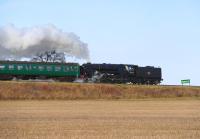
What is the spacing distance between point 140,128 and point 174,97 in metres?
41.1

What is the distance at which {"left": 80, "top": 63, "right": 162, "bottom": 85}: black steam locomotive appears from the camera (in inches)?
2793

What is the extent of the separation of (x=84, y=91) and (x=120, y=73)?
10200 mm

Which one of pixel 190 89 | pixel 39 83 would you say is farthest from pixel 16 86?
pixel 190 89

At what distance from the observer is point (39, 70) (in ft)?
226

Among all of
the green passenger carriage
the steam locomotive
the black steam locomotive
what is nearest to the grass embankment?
the black steam locomotive

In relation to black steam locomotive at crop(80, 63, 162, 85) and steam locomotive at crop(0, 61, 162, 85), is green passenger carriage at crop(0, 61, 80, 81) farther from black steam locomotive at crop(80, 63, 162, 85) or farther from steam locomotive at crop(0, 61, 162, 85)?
black steam locomotive at crop(80, 63, 162, 85)

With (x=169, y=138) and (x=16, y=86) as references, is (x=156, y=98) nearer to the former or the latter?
(x=16, y=86)

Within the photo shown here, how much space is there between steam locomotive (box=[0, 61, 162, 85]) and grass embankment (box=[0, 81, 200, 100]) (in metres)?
6.10

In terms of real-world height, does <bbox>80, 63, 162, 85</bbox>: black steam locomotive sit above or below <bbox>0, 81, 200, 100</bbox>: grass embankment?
above


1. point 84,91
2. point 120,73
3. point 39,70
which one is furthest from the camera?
point 120,73

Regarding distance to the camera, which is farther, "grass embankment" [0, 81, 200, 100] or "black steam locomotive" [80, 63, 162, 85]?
"black steam locomotive" [80, 63, 162, 85]

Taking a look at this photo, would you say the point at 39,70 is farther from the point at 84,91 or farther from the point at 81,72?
the point at 84,91

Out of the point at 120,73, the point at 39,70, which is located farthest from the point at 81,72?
the point at 39,70

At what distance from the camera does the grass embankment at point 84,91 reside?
198 ft
